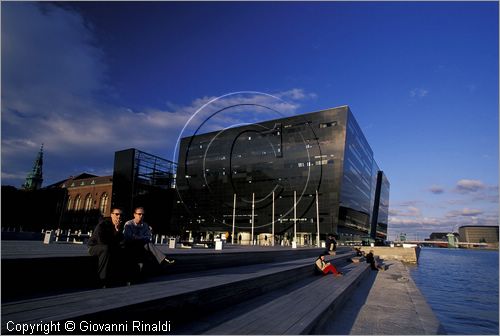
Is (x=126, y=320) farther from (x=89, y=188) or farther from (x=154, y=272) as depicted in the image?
(x=89, y=188)

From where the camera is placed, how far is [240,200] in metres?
81.9

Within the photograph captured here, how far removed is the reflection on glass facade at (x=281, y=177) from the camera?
→ 69625 mm

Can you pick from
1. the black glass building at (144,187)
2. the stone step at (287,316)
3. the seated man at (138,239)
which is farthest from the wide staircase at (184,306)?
the black glass building at (144,187)

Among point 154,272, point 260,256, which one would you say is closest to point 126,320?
point 154,272

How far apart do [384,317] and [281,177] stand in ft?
222

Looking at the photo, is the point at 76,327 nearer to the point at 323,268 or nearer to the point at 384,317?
the point at 384,317

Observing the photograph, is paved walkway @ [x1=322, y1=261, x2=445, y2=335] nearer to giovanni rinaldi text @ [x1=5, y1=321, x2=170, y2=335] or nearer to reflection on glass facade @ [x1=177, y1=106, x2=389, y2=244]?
giovanni rinaldi text @ [x1=5, y1=321, x2=170, y2=335]

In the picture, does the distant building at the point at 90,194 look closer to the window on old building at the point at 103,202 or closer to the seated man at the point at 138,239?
the window on old building at the point at 103,202

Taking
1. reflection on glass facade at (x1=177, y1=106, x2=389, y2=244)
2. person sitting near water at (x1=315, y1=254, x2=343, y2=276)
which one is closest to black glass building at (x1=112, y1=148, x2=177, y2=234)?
reflection on glass facade at (x1=177, y1=106, x2=389, y2=244)

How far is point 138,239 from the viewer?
23.7 ft

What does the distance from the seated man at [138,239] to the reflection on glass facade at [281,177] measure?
5576 cm

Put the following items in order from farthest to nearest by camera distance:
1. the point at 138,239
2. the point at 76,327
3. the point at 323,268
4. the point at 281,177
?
1. the point at 281,177
2. the point at 323,268
3. the point at 138,239
4. the point at 76,327

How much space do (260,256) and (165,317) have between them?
9600mm

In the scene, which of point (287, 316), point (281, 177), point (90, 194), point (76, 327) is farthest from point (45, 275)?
point (90, 194)
